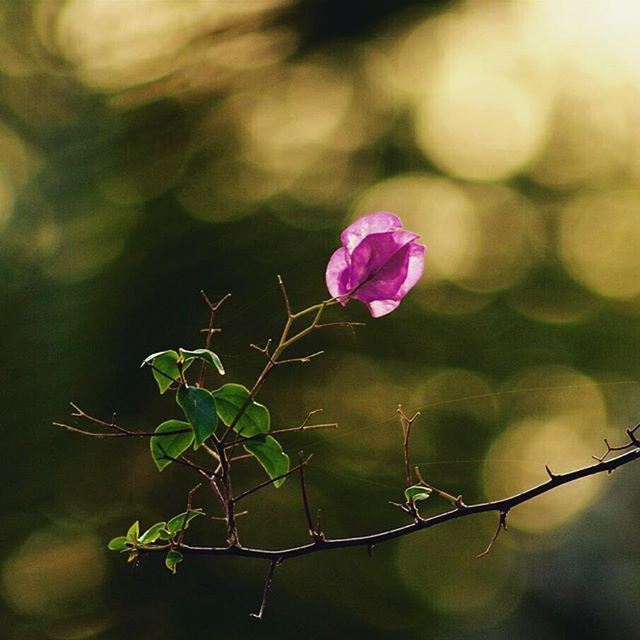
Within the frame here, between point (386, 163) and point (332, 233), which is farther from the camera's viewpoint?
point (386, 163)

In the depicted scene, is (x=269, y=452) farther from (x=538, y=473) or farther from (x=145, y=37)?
(x=145, y=37)

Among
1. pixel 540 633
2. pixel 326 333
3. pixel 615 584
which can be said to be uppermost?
pixel 326 333

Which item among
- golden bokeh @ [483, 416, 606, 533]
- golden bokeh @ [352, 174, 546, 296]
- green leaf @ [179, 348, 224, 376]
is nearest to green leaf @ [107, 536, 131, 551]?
green leaf @ [179, 348, 224, 376]

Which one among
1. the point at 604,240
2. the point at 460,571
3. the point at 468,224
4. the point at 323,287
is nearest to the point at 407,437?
the point at 323,287

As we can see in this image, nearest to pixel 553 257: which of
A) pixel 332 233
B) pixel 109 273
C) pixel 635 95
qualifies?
pixel 635 95

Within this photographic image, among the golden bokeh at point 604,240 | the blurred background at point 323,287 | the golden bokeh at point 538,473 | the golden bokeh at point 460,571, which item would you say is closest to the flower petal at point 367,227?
the golden bokeh at point 538,473

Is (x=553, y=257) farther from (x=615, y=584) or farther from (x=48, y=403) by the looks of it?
(x=48, y=403)

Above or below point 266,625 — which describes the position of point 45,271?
above
